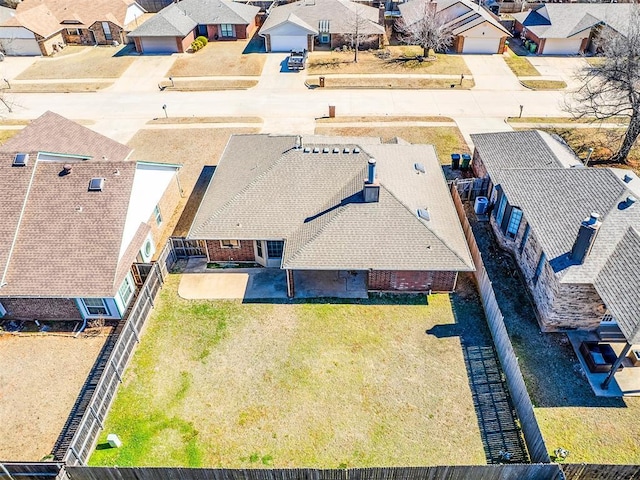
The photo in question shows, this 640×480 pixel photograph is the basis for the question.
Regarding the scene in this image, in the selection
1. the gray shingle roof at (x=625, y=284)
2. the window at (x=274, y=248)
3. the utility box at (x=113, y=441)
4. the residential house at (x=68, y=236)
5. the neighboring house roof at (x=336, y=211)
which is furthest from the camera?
the window at (x=274, y=248)

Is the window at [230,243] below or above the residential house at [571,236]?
below

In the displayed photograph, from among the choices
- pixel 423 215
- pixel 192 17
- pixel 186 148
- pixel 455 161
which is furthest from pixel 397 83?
pixel 192 17

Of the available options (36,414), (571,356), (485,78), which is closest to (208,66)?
(485,78)

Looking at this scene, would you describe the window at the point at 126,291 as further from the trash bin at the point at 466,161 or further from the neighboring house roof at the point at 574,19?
the neighboring house roof at the point at 574,19

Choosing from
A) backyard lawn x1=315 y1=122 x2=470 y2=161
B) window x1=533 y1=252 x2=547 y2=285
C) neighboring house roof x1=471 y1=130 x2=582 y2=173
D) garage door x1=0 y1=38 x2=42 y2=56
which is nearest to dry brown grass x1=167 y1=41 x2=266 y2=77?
backyard lawn x1=315 y1=122 x2=470 y2=161

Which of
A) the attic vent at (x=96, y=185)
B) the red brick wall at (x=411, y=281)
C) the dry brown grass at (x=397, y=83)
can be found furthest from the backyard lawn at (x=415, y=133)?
the attic vent at (x=96, y=185)

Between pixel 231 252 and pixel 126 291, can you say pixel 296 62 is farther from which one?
pixel 126 291
